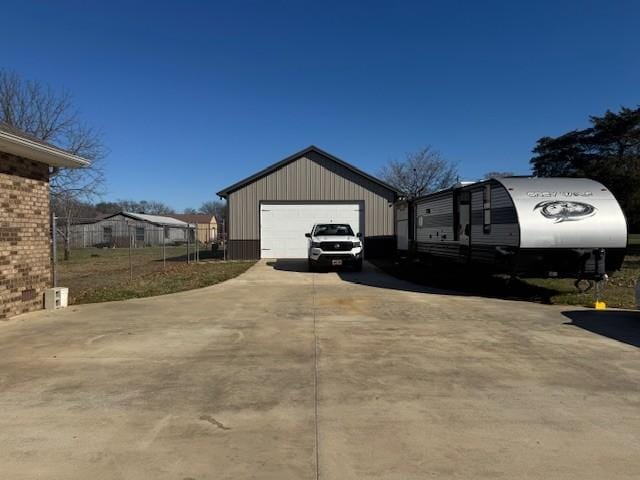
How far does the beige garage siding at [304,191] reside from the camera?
24.9m

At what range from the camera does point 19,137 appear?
336 inches

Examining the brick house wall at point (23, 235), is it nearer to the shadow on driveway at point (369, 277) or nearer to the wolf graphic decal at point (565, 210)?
the shadow on driveway at point (369, 277)

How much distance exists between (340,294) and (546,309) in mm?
4529

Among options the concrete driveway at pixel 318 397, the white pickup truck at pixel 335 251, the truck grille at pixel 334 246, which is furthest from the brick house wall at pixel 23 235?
the truck grille at pixel 334 246

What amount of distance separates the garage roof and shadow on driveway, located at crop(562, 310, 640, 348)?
9465 mm

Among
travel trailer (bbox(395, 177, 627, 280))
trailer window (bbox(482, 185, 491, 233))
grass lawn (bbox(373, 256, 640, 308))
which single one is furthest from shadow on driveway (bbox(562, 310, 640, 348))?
trailer window (bbox(482, 185, 491, 233))

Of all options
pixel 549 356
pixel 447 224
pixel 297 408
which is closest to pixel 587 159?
pixel 447 224

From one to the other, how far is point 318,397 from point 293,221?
66.2ft

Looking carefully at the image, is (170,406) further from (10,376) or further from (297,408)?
(10,376)

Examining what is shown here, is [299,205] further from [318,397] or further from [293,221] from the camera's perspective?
[318,397]

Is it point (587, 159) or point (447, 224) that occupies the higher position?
point (587, 159)

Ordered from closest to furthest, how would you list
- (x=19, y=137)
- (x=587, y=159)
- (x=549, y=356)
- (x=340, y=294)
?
(x=549, y=356) < (x=19, y=137) < (x=340, y=294) < (x=587, y=159)

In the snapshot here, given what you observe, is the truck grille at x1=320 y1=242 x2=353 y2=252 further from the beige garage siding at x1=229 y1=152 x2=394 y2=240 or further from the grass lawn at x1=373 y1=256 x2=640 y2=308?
the beige garage siding at x1=229 y1=152 x2=394 y2=240

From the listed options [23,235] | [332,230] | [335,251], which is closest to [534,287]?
[335,251]
